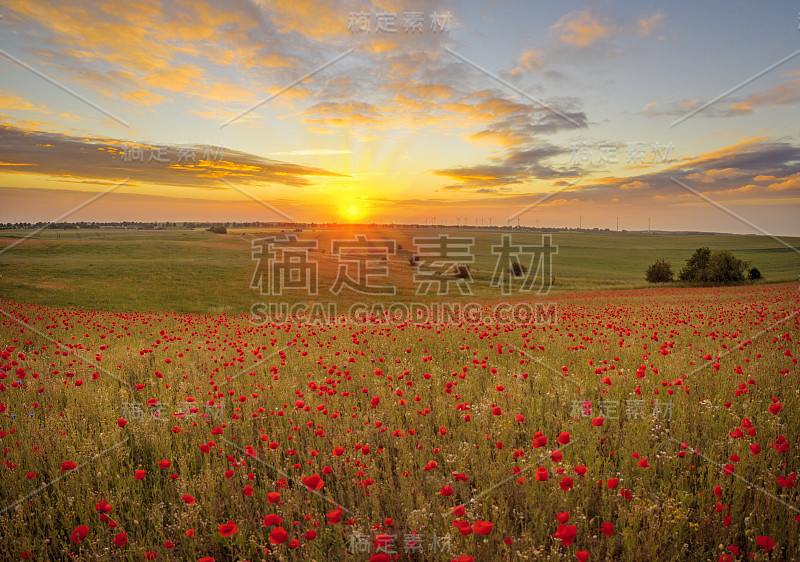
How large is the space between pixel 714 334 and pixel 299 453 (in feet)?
27.0

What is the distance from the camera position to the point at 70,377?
6031 mm

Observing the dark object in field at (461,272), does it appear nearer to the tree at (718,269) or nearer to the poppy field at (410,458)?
the tree at (718,269)

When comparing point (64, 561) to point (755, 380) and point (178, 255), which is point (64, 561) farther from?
point (178, 255)

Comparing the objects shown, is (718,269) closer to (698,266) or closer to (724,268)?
(724,268)

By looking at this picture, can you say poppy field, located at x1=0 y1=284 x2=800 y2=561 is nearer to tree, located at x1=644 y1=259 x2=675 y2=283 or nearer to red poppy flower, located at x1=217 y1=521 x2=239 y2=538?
red poppy flower, located at x1=217 y1=521 x2=239 y2=538

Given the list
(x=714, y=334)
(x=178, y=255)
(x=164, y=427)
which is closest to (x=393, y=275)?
(x=178, y=255)

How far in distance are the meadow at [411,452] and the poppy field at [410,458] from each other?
26mm

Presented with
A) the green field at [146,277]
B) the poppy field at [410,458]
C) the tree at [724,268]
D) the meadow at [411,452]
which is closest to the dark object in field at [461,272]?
the green field at [146,277]

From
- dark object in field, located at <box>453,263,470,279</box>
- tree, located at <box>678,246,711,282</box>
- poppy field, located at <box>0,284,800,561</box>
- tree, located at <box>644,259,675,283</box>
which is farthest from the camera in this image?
dark object in field, located at <box>453,263,470,279</box>

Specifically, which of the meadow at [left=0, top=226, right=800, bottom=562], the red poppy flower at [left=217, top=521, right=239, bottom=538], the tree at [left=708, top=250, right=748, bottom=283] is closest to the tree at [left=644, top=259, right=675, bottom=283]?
the tree at [left=708, top=250, right=748, bottom=283]

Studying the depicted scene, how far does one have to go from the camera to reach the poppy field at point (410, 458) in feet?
9.27

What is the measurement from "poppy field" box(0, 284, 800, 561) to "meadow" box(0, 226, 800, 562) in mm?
26

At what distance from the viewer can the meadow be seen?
284 cm

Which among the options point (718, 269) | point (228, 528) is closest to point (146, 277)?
point (228, 528)
